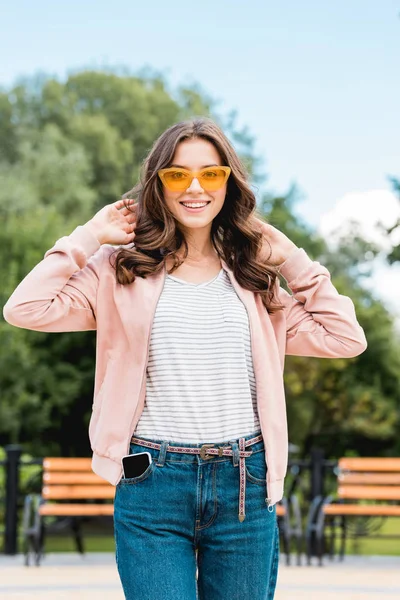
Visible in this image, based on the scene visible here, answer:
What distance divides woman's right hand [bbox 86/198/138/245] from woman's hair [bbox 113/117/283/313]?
0.14 feet

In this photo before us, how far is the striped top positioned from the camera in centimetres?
273

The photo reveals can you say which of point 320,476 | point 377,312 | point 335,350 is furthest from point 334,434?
point 335,350

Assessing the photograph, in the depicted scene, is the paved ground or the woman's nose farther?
the paved ground

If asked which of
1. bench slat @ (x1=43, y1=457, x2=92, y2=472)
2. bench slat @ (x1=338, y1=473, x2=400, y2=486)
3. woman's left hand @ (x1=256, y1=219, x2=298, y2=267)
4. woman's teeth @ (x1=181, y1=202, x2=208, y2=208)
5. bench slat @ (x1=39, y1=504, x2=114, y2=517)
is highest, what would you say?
woman's teeth @ (x1=181, y1=202, x2=208, y2=208)

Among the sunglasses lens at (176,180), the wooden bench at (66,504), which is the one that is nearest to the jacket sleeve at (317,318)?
the sunglasses lens at (176,180)

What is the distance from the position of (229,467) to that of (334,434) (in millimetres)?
17890

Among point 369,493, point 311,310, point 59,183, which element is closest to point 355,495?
point 369,493

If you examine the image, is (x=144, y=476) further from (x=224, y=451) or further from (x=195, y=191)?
(x=195, y=191)

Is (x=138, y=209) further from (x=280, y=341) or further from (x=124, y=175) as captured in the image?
(x=124, y=175)

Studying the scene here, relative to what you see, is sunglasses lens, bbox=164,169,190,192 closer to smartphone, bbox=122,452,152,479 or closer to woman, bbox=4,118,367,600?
woman, bbox=4,118,367,600

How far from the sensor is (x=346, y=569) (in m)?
9.20

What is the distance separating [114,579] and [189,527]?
5.79 meters

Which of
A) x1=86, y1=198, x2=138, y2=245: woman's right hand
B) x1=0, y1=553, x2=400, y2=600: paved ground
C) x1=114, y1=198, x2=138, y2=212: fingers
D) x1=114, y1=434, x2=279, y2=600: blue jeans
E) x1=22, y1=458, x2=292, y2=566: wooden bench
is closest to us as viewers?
x1=114, y1=434, x2=279, y2=600: blue jeans

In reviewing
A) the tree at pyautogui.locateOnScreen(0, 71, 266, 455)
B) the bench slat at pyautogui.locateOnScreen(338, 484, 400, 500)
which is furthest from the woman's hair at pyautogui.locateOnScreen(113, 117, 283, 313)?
the tree at pyautogui.locateOnScreen(0, 71, 266, 455)
